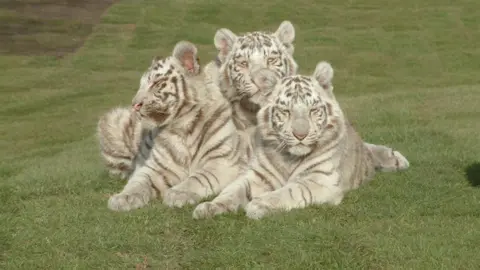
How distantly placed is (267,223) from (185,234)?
0.63 metres

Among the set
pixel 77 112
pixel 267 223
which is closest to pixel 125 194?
pixel 267 223

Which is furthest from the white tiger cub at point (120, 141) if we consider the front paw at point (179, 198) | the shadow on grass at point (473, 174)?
the shadow on grass at point (473, 174)

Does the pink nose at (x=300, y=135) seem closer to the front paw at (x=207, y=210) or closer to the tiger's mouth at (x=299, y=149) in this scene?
the tiger's mouth at (x=299, y=149)

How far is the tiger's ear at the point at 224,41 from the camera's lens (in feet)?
27.5

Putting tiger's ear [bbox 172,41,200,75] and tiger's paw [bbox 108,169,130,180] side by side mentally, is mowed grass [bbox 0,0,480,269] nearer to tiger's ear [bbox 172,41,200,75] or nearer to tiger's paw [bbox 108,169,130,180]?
tiger's paw [bbox 108,169,130,180]

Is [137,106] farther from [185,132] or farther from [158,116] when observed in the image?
[185,132]

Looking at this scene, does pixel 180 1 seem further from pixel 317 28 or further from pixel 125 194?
pixel 125 194

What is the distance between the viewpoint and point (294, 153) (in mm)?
6715

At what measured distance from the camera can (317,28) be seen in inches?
1283

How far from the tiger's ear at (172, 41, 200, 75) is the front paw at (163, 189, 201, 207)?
50.3 inches

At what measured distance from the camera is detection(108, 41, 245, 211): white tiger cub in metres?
7.27

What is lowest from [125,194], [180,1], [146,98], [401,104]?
[180,1]

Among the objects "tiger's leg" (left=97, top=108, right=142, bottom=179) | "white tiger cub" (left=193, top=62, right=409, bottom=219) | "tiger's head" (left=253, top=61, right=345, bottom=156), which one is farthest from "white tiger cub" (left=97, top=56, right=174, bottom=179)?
"tiger's head" (left=253, top=61, right=345, bottom=156)

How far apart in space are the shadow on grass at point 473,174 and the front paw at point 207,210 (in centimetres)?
278
